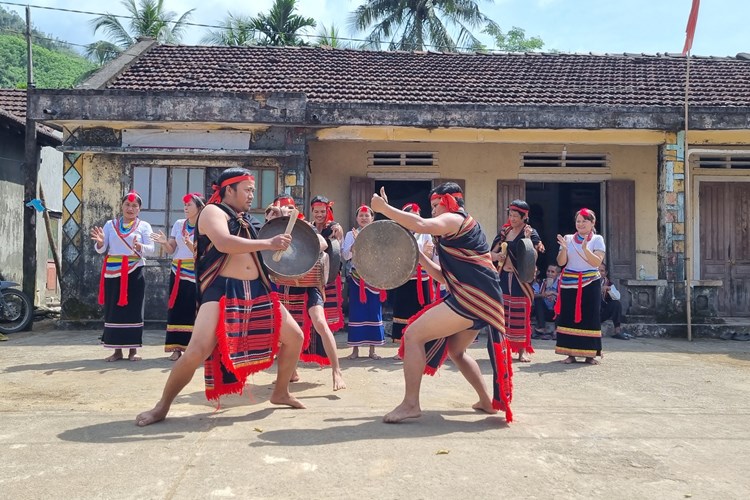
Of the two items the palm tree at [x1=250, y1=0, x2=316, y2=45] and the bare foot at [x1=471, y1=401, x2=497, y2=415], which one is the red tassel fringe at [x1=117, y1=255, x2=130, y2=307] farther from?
the palm tree at [x1=250, y1=0, x2=316, y2=45]

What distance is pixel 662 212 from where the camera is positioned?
33.7ft

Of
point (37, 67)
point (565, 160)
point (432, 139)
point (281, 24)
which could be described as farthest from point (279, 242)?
point (37, 67)

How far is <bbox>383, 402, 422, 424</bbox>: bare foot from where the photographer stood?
4258mm

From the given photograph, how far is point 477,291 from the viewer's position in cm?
432

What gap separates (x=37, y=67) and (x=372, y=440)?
163ft

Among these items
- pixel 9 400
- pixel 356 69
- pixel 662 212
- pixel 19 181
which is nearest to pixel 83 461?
pixel 9 400

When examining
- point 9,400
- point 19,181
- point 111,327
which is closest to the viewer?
point 9,400

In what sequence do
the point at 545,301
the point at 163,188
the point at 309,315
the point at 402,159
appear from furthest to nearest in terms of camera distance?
the point at 402,159 → the point at 545,301 → the point at 163,188 → the point at 309,315

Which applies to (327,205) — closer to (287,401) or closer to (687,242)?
(287,401)

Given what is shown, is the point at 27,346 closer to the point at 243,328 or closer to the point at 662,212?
the point at 243,328

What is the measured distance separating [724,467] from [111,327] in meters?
5.70

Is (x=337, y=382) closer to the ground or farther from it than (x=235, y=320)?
closer to the ground

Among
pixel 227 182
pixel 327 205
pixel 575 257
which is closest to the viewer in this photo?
pixel 227 182

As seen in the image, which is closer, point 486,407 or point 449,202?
point 449,202
